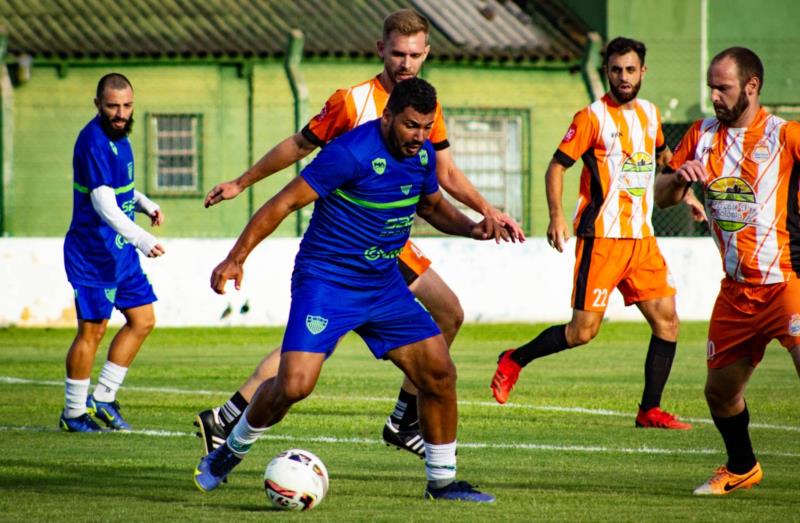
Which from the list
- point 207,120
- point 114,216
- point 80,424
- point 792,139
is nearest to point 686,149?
point 792,139

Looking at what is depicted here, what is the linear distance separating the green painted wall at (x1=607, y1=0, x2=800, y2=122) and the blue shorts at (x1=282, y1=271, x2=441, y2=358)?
21009 mm

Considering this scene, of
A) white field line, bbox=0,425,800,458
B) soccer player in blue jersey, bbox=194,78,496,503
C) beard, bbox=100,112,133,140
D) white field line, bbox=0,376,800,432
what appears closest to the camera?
soccer player in blue jersey, bbox=194,78,496,503

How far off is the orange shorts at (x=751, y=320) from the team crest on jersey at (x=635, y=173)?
128 inches

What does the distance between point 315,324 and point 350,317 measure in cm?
18

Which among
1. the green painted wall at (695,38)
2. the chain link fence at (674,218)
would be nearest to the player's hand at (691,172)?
the chain link fence at (674,218)

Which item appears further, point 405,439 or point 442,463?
point 405,439

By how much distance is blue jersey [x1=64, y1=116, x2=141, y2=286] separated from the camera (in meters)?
10.7

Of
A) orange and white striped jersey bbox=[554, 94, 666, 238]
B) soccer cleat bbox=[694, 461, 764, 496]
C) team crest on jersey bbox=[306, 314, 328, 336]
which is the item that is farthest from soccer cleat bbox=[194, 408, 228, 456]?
orange and white striped jersey bbox=[554, 94, 666, 238]

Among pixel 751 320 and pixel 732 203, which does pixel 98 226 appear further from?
pixel 751 320

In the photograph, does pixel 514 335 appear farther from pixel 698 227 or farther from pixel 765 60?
pixel 765 60

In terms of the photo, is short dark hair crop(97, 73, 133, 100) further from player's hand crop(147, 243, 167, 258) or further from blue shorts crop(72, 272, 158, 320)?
blue shorts crop(72, 272, 158, 320)

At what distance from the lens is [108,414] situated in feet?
35.4

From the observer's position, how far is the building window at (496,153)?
2777 cm

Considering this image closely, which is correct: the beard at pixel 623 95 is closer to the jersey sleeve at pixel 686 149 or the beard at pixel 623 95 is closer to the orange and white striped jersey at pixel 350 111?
the orange and white striped jersey at pixel 350 111
